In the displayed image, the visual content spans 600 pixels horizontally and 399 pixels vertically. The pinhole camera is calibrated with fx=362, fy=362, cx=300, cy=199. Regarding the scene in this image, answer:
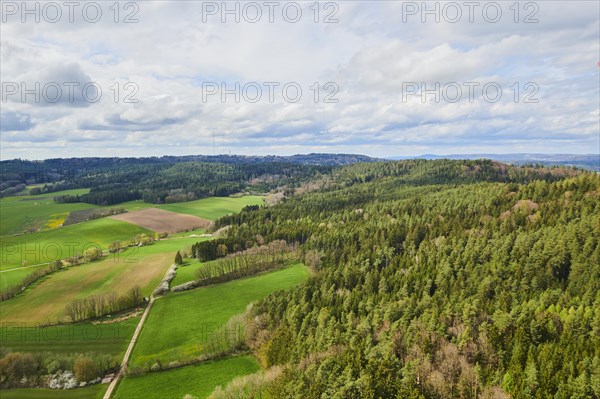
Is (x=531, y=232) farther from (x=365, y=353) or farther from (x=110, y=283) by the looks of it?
(x=110, y=283)

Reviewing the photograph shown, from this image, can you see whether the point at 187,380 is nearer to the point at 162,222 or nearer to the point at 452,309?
the point at 452,309

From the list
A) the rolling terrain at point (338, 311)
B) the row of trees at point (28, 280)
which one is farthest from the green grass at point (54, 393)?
the row of trees at point (28, 280)

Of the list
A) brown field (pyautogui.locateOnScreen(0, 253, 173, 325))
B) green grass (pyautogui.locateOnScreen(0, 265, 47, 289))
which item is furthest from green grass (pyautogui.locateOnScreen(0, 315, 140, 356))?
green grass (pyautogui.locateOnScreen(0, 265, 47, 289))

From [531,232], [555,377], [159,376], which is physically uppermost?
[531,232]

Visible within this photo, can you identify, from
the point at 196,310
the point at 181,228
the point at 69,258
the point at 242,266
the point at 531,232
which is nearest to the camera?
the point at 196,310

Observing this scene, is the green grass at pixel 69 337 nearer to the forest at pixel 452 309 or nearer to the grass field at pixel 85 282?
the grass field at pixel 85 282

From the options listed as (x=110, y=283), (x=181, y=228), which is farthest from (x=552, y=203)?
(x=181, y=228)

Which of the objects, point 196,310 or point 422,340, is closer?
point 422,340
